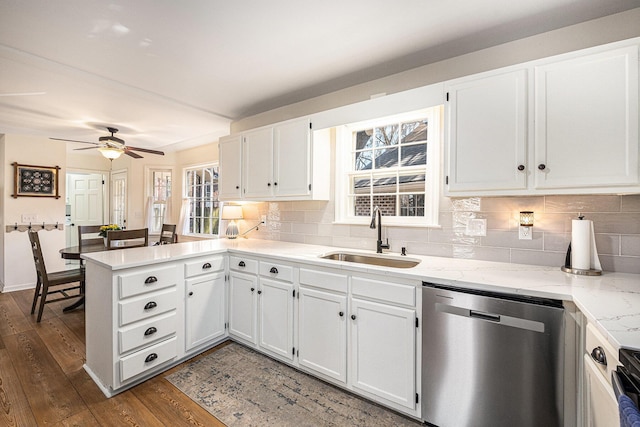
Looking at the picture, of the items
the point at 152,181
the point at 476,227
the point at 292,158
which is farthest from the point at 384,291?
the point at 152,181

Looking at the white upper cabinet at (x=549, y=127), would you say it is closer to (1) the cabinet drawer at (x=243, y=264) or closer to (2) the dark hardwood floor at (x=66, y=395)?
(1) the cabinet drawer at (x=243, y=264)

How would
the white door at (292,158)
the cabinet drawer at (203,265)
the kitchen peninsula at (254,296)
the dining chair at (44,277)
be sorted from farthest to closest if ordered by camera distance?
the dining chair at (44,277)
the white door at (292,158)
the cabinet drawer at (203,265)
the kitchen peninsula at (254,296)

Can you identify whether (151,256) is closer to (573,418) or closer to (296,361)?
(296,361)

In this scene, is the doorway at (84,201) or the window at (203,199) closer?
the window at (203,199)

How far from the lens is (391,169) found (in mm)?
2617

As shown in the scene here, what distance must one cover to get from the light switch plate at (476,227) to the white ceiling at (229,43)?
1291 millimetres

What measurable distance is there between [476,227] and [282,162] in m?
1.85

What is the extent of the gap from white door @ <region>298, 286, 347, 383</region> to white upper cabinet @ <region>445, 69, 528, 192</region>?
118 centimetres

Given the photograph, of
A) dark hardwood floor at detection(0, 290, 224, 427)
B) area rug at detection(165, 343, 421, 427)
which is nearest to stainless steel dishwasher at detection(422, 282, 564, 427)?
area rug at detection(165, 343, 421, 427)

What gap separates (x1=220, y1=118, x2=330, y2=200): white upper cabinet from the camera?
2740 mm

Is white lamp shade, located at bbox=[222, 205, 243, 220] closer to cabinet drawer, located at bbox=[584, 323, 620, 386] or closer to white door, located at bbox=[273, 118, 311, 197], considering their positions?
white door, located at bbox=[273, 118, 311, 197]

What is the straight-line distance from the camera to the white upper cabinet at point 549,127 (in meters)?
1.48

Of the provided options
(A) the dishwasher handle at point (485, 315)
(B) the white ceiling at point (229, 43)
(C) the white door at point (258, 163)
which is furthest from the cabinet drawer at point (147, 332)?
(A) the dishwasher handle at point (485, 315)

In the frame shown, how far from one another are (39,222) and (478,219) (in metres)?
6.24
